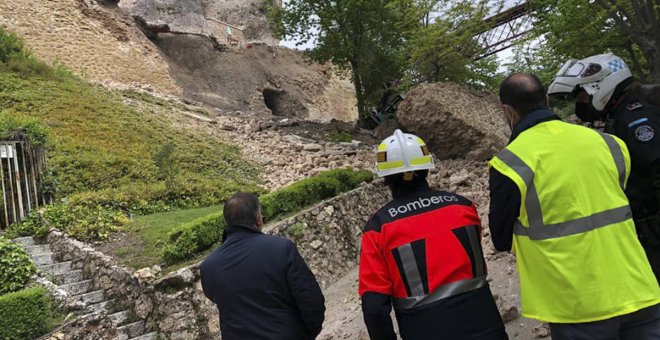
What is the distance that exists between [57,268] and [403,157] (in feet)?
19.6

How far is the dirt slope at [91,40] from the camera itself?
19359 millimetres

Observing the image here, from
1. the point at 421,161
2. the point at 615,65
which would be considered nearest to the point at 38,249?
the point at 421,161

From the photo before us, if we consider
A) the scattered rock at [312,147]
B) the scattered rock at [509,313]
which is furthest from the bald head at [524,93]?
the scattered rock at [312,147]

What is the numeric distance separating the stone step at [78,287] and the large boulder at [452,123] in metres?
9.99

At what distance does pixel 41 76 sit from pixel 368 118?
12.4 m

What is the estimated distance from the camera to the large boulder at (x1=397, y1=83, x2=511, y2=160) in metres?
13.3

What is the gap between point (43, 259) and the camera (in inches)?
266

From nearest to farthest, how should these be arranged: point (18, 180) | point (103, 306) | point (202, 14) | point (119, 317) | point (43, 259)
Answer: point (119, 317) < point (103, 306) < point (43, 259) < point (18, 180) < point (202, 14)

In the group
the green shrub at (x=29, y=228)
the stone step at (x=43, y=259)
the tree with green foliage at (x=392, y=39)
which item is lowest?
the stone step at (x=43, y=259)

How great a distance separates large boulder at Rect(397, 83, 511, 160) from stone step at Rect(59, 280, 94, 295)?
32.8 feet

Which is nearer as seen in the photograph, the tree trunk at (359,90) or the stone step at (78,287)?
the stone step at (78,287)

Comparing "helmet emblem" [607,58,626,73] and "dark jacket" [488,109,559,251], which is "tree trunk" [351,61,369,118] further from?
"dark jacket" [488,109,559,251]

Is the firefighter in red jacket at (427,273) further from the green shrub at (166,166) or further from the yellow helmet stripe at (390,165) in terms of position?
the green shrub at (166,166)

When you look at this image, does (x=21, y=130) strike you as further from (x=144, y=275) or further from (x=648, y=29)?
(x=648, y=29)
